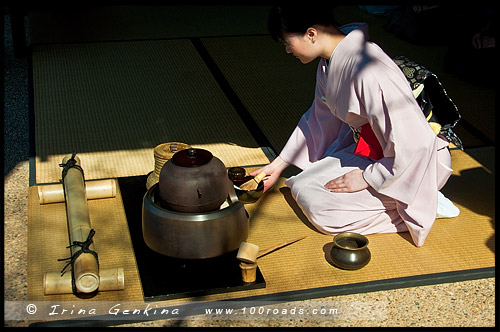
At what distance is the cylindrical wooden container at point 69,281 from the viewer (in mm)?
2965

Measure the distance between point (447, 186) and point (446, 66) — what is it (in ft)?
6.85

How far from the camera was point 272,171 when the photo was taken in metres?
3.88

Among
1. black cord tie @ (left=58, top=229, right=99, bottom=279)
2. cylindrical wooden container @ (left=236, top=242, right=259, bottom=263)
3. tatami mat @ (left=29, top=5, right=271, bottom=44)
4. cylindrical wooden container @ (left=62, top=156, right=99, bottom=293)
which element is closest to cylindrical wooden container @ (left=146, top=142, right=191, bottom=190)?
cylindrical wooden container @ (left=62, top=156, right=99, bottom=293)

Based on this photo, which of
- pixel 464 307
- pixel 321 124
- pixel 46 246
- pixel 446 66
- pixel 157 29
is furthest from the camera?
pixel 157 29

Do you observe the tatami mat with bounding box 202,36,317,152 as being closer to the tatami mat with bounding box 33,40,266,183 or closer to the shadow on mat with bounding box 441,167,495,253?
the tatami mat with bounding box 33,40,266,183

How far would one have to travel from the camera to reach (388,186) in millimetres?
3365

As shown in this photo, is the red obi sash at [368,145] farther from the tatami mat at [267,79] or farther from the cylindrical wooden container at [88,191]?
the cylindrical wooden container at [88,191]

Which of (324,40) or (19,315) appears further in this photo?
(324,40)

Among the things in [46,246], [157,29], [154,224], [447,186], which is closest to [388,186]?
[447,186]

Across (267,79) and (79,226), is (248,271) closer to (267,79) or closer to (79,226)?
(79,226)

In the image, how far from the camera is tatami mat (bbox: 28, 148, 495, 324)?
10.3 feet

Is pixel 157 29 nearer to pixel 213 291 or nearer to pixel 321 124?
pixel 321 124

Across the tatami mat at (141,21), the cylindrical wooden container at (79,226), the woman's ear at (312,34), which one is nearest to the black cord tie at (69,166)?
the cylindrical wooden container at (79,226)

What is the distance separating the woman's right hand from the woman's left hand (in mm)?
401
